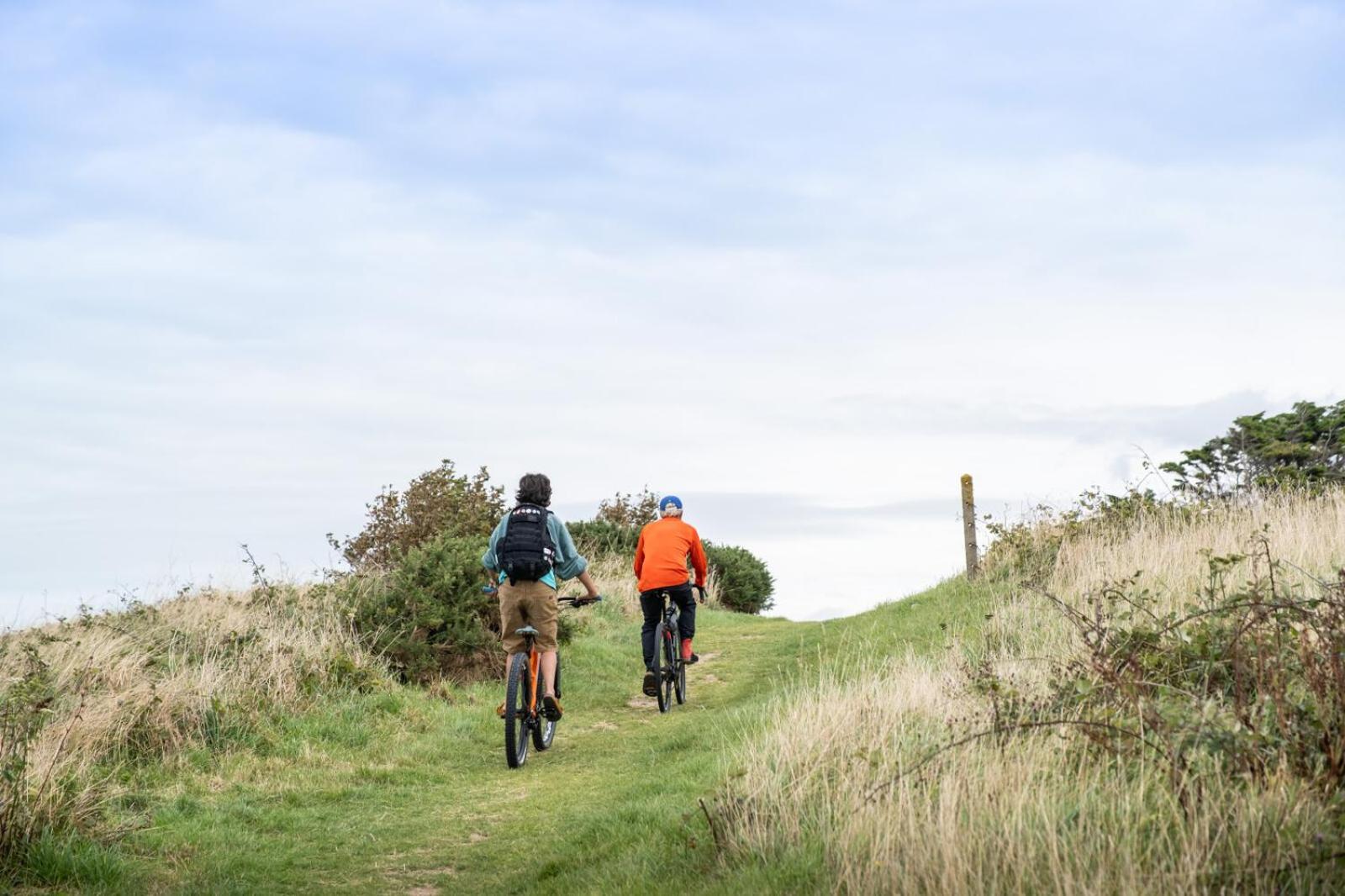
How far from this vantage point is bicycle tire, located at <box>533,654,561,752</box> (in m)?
11.1

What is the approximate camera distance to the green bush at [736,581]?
104ft

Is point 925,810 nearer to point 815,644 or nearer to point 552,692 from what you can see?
point 552,692

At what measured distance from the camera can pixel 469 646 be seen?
1462 centimetres

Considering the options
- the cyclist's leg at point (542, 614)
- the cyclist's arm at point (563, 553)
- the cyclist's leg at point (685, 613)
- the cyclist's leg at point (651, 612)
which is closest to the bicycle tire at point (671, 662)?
the cyclist's leg at point (685, 613)

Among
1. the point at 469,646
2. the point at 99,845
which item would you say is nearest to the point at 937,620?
the point at 469,646

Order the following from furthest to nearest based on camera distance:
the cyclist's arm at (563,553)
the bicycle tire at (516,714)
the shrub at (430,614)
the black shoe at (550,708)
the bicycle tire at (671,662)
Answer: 1. the shrub at (430,614)
2. the bicycle tire at (671,662)
3. the black shoe at (550,708)
4. the cyclist's arm at (563,553)
5. the bicycle tire at (516,714)

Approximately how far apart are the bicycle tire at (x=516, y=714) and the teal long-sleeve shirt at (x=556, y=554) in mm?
833

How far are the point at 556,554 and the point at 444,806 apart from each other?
256cm

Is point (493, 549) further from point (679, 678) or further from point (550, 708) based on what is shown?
point (679, 678)

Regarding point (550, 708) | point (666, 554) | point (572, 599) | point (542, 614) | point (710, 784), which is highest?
point (666, 554)

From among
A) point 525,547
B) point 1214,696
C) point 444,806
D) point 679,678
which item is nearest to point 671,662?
point 679,678

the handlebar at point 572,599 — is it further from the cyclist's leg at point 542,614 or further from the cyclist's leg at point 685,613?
the cyclist's leg at point 685,613

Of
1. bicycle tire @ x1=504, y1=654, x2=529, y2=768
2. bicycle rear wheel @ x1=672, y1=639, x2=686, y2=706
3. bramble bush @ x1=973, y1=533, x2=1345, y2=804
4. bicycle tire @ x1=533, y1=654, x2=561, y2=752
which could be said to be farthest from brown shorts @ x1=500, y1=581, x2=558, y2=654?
bramble bush @ x1=973, y1=533, x2=1345, y2=804

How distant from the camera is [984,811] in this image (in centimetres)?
557
